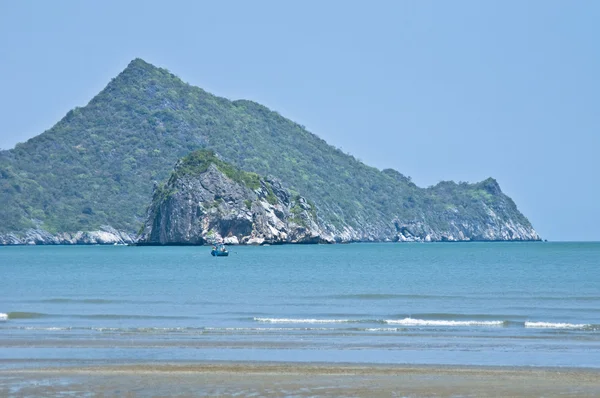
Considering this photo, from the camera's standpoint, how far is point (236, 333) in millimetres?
38750

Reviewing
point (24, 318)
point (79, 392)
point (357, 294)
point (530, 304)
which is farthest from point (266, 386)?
point (357, 294)

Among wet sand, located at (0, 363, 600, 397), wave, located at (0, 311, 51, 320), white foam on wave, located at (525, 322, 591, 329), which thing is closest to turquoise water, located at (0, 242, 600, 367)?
white foam on wave, located at (525, 322, 591, 329)

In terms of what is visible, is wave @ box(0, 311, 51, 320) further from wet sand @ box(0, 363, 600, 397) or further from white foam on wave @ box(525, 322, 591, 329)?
white foam on wave @ box(525, 322, 591, 329)

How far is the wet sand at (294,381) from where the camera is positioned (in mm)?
24812

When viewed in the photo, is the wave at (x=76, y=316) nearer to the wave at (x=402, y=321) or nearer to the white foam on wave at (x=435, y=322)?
the wave at (x=402, y=321)

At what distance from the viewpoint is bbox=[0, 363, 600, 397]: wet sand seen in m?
24.8

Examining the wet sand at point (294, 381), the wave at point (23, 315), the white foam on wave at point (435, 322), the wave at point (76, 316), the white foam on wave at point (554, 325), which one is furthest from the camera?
the wave at point (23, 315)

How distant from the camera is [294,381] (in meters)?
26.7

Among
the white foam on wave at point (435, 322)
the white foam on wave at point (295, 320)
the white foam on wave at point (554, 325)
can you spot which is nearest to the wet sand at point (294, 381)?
the white foam on wave at point (554, 325)

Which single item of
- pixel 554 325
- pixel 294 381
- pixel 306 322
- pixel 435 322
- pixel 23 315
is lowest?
pixel 294 381

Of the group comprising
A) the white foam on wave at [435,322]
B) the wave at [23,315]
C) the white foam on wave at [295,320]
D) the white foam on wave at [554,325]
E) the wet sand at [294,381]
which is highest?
the white foam on wave at [554,325]

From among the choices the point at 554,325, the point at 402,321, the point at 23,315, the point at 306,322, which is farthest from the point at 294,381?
the point at 23,315

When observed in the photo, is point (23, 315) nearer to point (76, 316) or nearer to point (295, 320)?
point (76, 316)

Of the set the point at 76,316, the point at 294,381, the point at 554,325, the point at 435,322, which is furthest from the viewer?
the point at 76,316
